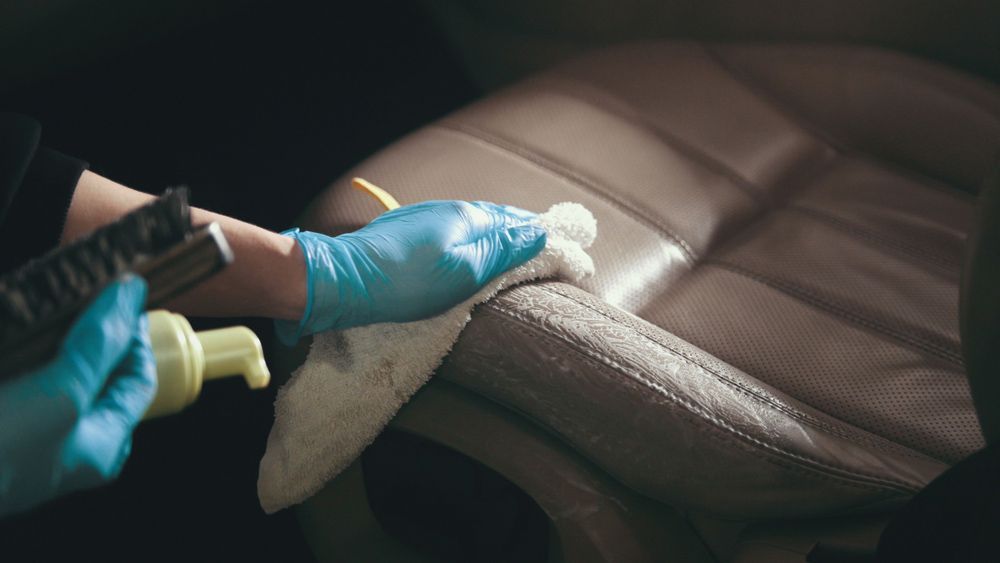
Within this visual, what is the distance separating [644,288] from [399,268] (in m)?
0.30

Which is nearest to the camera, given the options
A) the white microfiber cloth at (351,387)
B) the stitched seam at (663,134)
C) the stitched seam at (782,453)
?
the stitched seam at (782,453)

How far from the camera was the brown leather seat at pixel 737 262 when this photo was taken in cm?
75

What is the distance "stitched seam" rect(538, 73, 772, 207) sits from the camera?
115 centimetres

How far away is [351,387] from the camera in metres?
0.86

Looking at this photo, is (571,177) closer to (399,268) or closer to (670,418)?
(399,268)

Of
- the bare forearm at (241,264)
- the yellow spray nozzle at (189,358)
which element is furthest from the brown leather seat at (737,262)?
the yellow spray nozzle at (189,358)

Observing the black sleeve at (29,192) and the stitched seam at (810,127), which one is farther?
the stitched seam at (810,127)

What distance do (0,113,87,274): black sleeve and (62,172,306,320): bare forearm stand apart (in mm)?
16

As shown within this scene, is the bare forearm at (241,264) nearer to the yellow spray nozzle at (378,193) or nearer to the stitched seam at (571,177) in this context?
the yellow spray nozzle at (378,193)

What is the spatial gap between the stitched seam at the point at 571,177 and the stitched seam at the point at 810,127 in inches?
14.0

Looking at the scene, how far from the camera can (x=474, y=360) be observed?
820mm

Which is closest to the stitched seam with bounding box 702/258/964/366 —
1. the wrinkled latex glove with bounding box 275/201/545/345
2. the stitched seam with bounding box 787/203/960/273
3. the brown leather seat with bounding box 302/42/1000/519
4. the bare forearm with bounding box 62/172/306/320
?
the brown leather seat with bounding box 302/42/1000/519

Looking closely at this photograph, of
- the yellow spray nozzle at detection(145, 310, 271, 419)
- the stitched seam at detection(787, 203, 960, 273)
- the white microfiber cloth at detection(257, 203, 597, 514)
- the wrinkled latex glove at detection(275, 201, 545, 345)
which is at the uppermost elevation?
the yellow spray nozzle at detection(145, 310, 271, 419)

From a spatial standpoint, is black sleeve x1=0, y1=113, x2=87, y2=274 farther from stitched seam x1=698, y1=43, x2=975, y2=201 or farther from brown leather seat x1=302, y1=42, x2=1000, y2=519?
stitched seam x1=698, y1=43, x2=975, y2=201
